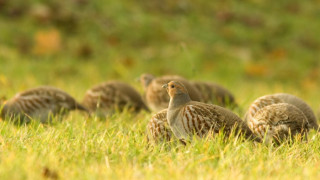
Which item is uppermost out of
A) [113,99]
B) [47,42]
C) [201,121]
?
[47,42]

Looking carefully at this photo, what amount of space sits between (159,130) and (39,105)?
7.03 feet

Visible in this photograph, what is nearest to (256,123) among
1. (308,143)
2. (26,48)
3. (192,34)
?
(308,143)

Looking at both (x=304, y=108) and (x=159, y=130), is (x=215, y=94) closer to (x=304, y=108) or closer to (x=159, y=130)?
(x=304, y=108)

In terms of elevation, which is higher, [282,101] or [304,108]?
[282,101]

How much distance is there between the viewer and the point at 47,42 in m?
13.4

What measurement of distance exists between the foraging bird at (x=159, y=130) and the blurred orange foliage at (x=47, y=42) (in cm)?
881

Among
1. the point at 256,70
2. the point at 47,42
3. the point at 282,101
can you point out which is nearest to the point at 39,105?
the point at 282,101

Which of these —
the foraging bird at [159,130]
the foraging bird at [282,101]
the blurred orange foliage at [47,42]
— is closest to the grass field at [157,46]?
the blurred orange foliage at [47,42]

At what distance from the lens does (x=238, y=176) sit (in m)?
3.44

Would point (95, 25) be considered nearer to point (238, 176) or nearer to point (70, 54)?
point (70, 54)

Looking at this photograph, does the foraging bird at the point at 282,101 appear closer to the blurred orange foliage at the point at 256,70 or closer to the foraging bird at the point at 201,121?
the foraging bird at the point at 201,121

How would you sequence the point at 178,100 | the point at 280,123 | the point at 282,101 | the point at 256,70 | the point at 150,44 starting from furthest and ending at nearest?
the point at 150,44 → the point at 256,70 → the point at 282,101 → the point at 280,123 → the point at 178,100

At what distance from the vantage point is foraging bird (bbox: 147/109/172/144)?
475cm

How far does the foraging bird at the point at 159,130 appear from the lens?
15.6ft
